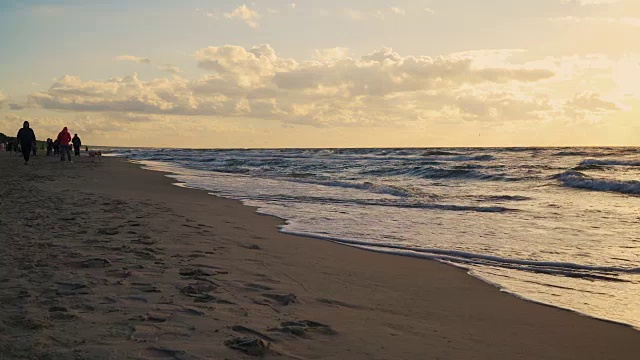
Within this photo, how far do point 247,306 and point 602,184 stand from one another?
18.9m

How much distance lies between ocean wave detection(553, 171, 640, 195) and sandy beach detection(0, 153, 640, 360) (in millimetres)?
14924

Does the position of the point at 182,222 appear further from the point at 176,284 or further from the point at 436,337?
the point at 436,337

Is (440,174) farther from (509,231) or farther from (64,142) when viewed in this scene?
(64,142)

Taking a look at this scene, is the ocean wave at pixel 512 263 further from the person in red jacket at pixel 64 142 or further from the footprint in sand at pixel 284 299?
the person in red jacket at pixel 64 142

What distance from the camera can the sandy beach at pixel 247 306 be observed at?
10.8 ft

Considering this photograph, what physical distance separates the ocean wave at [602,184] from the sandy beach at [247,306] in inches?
588

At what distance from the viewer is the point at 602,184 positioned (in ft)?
63.9

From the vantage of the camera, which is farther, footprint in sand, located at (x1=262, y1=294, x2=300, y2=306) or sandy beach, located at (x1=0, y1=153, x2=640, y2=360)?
footprint in sand, located at (x1=262, y1=294, x2=300, y2=306)

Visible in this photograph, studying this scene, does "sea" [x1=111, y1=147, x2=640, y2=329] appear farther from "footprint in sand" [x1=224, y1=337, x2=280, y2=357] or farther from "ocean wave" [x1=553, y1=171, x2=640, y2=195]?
"footprint in sand" [x1=224, y1=337, x2=280, y2=357]

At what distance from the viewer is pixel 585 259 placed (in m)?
6.90

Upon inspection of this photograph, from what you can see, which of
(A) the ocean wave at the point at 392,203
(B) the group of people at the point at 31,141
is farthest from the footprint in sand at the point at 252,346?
(B) the group of people at the point at 31,141

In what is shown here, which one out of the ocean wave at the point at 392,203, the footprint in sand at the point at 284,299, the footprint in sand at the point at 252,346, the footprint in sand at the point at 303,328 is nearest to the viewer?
the footprint in sand at the point at 252,346

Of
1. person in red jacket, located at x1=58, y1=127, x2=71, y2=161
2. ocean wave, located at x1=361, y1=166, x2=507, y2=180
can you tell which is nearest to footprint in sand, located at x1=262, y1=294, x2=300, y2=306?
ocean wave, located at x1=361, y1=166, x2=507, y2=180

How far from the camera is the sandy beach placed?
330cm
